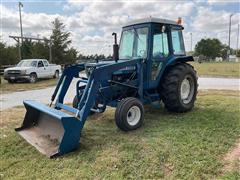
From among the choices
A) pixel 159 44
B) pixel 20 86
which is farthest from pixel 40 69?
pixel 159 44

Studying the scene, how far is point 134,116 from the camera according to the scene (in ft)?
17.4

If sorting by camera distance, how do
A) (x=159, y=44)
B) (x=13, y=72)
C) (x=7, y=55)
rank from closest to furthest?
(x=159, y=44)
(x=13, y=72)
(x=7, y=55)

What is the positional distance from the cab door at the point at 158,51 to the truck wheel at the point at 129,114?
1.01 m

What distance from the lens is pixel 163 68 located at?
6.21 meters

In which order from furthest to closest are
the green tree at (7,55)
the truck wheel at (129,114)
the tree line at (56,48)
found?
the tree line at (56,48), the green tree at (7,55), the truck wheel at (129,114)

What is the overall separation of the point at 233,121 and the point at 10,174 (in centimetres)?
443

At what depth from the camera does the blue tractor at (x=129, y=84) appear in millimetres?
4828

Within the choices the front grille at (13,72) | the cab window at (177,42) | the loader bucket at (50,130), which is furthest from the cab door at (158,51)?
the front grille at (13,72)

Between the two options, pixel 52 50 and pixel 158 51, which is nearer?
pixel 158 51

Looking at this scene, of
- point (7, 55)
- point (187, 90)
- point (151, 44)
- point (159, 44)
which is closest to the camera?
point (151, 44)

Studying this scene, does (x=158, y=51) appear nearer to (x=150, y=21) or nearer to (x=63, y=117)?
(x=150, y=21)

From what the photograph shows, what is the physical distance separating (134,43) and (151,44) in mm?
493

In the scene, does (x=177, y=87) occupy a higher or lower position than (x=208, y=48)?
lower

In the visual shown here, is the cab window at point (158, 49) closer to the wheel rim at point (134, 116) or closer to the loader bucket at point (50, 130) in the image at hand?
the wheel rim at point (134, 116)
